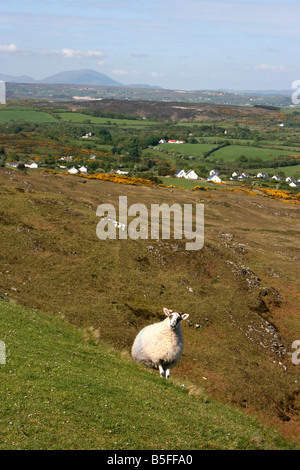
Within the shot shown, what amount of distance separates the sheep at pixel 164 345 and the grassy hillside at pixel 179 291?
2.08 m

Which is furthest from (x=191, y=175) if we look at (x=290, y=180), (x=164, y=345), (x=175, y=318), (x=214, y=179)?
(x=175, y=318)

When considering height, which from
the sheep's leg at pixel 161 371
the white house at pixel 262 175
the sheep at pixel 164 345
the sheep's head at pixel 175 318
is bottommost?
the sheep's leg at pixel 161 371

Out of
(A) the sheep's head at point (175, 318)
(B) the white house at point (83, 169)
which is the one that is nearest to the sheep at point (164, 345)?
(A) the sheep's head at point (175, 318)

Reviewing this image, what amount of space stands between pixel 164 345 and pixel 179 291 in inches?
887

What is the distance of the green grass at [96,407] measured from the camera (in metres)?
12.6

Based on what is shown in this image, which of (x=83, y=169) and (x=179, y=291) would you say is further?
(x=83, y=169)

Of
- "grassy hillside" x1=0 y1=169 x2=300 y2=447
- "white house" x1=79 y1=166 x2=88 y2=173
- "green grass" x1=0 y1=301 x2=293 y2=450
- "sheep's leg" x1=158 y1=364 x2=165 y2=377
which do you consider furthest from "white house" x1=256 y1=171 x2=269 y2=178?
"green grass" x1=0 y1=301 x2=293 y2=450

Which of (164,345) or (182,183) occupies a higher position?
(182,183)

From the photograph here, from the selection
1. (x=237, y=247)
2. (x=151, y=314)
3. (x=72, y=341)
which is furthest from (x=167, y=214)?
(x=72, y=341)

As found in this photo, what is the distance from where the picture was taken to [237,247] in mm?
59250

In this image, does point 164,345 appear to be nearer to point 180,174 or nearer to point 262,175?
point 180,174

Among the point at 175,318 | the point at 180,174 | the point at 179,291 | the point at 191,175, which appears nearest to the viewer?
the point at 175,318

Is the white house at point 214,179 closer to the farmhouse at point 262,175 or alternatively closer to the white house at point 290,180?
the farmhouse at point 262,175

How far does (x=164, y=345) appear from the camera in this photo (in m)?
20.8
